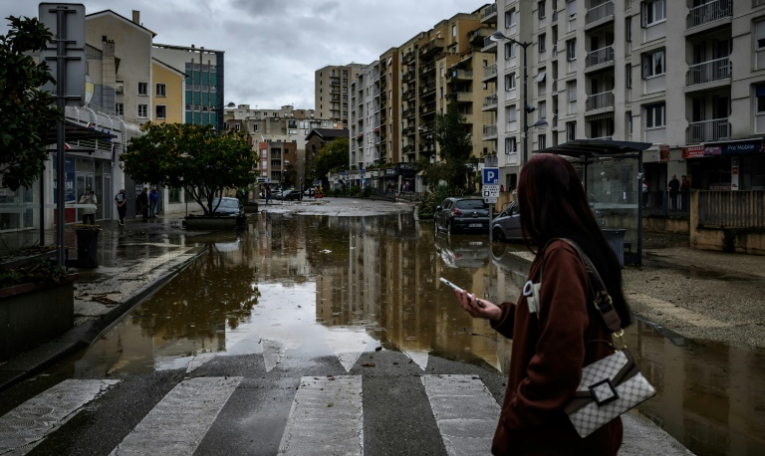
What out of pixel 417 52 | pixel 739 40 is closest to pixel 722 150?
pixel 739 40

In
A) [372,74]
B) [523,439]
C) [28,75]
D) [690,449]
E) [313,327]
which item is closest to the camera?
[523,439]

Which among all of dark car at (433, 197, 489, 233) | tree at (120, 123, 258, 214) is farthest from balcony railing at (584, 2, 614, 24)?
tree at (120, 123, 258, 214)

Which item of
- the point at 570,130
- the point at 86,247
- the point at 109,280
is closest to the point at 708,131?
the point at 570,130

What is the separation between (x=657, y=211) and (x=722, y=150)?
5.42 meters

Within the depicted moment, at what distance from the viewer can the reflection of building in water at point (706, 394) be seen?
16.2ft

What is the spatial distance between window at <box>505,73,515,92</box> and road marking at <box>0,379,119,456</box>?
5537cm

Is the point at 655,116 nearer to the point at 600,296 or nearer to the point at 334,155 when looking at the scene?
the point at 600,296

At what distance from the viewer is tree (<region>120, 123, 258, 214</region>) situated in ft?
93.7

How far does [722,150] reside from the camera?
3177 centimetres

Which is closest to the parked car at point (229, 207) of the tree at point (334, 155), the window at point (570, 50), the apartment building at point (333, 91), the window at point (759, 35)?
the window at point (759, 35)

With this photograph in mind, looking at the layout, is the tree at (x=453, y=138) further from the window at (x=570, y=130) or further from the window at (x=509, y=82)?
the window at (x=570, y=130)

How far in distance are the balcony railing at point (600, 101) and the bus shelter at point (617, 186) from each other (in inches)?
1042

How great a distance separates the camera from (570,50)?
155ft

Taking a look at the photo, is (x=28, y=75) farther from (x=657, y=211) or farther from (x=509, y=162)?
(x=509, y=162)
